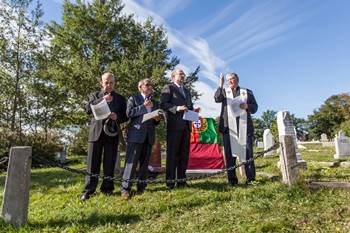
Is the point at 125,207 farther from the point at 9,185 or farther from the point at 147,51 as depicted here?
the point at 147,51

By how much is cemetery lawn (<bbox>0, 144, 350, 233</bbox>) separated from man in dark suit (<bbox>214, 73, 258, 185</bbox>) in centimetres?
37

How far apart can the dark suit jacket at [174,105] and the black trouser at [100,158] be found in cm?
102

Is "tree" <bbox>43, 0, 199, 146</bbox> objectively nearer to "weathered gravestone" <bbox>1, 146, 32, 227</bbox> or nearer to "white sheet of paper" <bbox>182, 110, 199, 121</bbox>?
"white sheet of paper" <bbox>182, 110, 199, 121</bbox>

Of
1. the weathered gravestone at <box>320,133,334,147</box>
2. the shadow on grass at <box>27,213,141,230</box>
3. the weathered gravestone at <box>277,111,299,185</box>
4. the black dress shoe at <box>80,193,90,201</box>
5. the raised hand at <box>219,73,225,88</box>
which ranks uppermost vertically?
the weathered gravestone at <box>320,133,334,147</box>

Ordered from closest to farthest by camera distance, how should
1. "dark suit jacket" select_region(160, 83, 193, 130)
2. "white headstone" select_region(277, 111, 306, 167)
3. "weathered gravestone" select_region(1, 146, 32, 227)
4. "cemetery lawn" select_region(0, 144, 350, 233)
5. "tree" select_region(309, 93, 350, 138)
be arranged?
"cemetery lawn" select_region(0, 144, 350, 233) → "weathered gravestone" select_region(1, 146, 32, 227) → "dark suit jacket" select_region(160, 83, 193, 130) → "white headstone" select_region(277, 111, 306, 167) → "tree" select_region(309, 93, 350, 138)

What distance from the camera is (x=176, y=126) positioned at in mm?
5566

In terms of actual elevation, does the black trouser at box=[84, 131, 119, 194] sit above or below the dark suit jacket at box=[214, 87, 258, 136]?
Result: below

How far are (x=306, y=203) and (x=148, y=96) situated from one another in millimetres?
3020

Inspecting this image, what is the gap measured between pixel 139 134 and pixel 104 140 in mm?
641

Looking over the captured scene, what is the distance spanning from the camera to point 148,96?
18.0 feet

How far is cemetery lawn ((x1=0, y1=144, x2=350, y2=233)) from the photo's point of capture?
3.89 metres

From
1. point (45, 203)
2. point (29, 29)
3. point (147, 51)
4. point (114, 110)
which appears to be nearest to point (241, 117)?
point (114, 110)

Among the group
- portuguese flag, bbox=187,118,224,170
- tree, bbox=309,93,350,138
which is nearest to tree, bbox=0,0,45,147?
portuguese flag, bbox=187,118,224,170

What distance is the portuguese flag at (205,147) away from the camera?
8.29 metres
